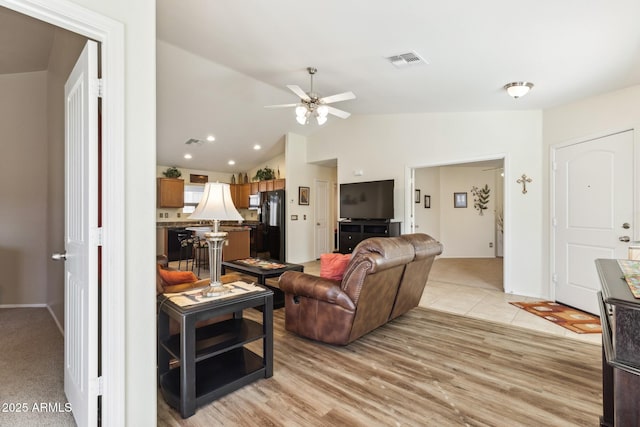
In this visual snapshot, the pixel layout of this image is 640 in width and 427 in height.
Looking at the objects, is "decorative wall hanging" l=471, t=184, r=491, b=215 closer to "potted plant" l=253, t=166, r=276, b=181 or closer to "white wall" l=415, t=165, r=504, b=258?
"white wall" l=415, t=165, r=504, b=258

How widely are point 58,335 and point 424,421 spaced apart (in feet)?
10.9

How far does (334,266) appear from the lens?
2695 millimetres

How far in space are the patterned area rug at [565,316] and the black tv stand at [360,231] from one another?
7.19ft

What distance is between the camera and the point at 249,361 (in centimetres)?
225

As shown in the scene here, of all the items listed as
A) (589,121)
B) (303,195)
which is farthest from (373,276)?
(303,195)

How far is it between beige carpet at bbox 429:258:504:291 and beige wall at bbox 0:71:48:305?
228 inches

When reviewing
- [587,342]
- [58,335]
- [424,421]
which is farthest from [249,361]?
[587,342]

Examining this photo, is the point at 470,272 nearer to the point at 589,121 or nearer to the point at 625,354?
the point at 589,121

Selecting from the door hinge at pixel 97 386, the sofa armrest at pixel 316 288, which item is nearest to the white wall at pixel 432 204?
the sofa armrest at pixel 316 288

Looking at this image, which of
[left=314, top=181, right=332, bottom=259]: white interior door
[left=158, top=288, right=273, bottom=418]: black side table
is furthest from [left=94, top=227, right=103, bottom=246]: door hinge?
[left=314, top=181, right=332, bottom=259]: white interior door

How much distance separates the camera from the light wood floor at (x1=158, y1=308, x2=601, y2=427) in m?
1.78

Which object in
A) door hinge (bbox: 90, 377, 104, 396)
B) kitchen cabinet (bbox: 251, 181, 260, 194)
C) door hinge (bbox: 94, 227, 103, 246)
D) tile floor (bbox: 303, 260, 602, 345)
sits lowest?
tile floor (bbox: 303, 260, 602, 345)

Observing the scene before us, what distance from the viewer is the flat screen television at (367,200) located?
5.61 metres

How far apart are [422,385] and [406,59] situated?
3040 mm
